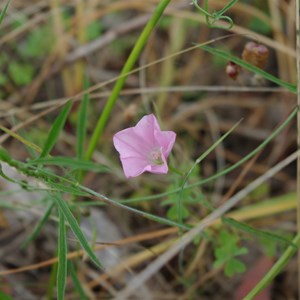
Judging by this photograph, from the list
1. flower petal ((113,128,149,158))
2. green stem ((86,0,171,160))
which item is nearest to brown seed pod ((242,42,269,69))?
green stem ((86,0,171,160))

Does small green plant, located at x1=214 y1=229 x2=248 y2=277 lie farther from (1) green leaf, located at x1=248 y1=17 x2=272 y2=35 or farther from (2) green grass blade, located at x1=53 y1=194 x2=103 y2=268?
(1) green leaf, located at x1=248 y1=17 x2=272 y2=35

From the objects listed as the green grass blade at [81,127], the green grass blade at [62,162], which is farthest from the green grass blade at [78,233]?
the green grass blade at [81,127]

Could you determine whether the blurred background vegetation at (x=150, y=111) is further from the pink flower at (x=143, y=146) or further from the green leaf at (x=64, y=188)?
the green leaf at (x=64, y=188)

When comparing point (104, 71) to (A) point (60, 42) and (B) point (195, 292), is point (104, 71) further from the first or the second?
(B) point (195, 292)

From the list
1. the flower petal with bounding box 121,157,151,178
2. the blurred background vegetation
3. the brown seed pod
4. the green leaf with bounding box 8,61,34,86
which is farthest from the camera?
the green leaf with bounding box 8,61,34,86

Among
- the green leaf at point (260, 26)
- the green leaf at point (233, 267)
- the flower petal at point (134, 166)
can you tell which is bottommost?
the green leaf at point (233, 267)

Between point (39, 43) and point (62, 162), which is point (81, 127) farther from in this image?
point (39, 43)
